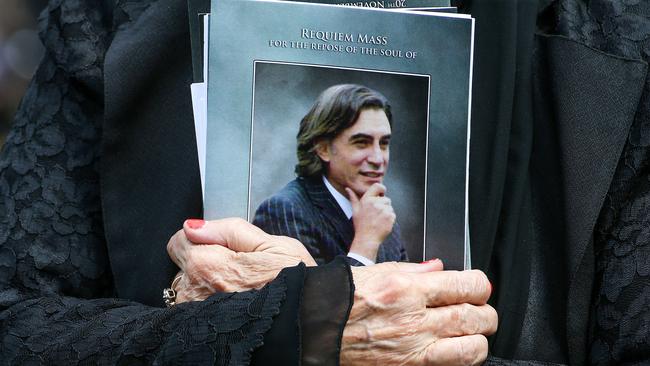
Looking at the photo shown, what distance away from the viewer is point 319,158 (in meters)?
1.14

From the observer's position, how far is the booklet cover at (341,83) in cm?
112

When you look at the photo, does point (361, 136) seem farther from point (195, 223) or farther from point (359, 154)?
point (195, 223)

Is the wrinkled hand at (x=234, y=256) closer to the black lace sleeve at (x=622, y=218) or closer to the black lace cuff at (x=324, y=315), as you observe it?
the black lace cuff at (x=324, y=315)

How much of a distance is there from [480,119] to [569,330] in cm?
32

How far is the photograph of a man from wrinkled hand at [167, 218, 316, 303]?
28 mm

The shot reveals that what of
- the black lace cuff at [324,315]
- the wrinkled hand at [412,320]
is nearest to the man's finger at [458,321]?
the wrinkled hand at [412,320]

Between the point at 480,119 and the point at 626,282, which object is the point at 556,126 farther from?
the point at 626,282

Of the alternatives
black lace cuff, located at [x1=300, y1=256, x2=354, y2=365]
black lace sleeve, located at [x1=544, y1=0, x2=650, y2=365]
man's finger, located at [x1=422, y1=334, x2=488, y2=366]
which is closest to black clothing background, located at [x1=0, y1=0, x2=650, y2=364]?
black lace sleeve, located at [x1=544, y1=0, x2=650, y2=365]

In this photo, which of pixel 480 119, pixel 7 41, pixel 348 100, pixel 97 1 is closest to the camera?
pixel 348 100

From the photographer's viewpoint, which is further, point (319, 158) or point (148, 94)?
point (148, 94)

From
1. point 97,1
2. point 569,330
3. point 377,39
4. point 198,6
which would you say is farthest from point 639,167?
point 97,1

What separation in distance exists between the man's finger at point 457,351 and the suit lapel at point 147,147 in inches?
15.8

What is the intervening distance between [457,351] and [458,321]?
4cm

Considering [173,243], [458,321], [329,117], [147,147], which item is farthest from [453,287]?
[147,147]
